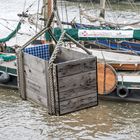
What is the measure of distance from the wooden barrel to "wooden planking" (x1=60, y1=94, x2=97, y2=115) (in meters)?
7.37

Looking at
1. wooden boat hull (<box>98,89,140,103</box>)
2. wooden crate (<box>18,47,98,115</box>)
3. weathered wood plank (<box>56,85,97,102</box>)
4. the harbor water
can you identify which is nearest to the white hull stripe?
wooden boat hull (<box>98,89,140,103</box>)

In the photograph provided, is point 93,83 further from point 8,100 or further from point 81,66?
point 8,100

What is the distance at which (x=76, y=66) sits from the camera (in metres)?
9.47

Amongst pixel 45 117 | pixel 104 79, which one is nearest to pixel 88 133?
pixel 45 117

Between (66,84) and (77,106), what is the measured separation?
607mm

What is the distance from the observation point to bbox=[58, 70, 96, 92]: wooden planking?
372 inches

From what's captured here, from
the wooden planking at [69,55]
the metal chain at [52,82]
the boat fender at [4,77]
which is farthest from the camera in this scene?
the boat fender at [4,77]

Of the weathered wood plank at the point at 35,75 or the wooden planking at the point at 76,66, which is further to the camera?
the weathered wood plank at the point at 35,75

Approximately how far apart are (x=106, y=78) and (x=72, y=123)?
2.83 m

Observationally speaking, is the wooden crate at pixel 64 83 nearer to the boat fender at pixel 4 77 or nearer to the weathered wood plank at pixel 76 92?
the weathered wood plank at pixel 76 92

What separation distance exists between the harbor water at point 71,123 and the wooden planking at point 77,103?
3.60 metres

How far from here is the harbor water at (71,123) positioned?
14.4 m

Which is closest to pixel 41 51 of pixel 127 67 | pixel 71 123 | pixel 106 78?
pixel 71 123

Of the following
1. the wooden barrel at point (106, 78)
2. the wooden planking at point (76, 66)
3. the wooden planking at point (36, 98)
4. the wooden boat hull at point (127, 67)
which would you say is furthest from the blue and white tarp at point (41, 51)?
the wooden boat hull at point (127, 67)
